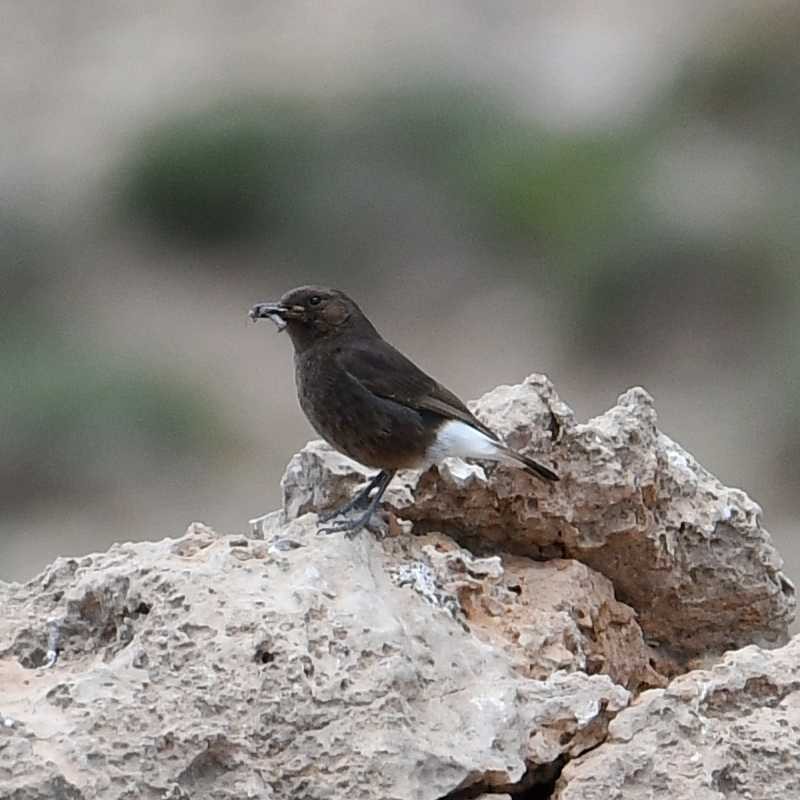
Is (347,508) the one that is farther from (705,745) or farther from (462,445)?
(705,745)

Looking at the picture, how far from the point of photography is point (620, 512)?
18.1 feet

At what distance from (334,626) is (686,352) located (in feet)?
51.4

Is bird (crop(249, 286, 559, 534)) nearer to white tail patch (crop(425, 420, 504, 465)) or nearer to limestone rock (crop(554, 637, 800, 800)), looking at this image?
white tail patch (crop(425, 420, 504, 465))

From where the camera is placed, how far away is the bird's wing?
634cm

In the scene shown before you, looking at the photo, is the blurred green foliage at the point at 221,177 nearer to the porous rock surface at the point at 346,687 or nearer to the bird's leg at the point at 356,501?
the bird's leg at the point at 356,501

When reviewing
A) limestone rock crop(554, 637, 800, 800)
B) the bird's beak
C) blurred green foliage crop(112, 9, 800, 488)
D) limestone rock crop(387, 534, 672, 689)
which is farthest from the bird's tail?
blurred green foliage crop(112, 9, 800, 488)

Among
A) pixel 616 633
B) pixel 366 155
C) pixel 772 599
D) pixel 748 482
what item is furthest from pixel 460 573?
pixel 366 155

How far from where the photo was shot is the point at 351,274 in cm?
2280

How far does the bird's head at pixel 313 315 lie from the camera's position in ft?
21.2

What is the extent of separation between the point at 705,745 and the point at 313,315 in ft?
8.10

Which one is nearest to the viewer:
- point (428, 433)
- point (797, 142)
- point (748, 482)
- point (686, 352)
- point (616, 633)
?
point (616, 633)

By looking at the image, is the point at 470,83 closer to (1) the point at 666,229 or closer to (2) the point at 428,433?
(1) the point at 666,229

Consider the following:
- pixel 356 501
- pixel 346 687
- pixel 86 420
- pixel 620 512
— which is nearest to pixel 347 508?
pixel 356 501

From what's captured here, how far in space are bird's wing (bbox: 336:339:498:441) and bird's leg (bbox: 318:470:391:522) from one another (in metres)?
0.57
